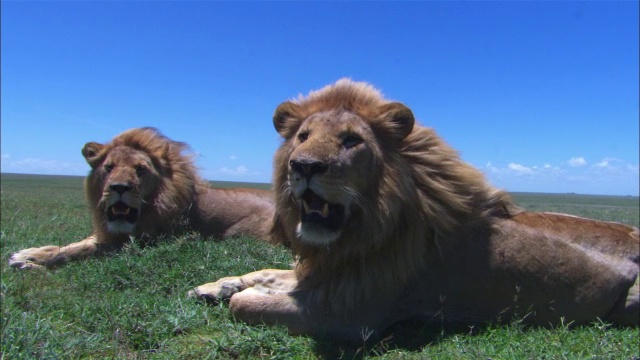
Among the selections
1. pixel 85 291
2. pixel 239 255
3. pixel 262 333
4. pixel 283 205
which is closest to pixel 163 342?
pixel 262 333

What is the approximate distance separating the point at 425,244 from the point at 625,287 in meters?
1.45

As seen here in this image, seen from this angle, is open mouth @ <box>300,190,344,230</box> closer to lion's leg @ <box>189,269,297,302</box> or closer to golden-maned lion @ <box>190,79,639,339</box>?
golden-maned lion @ <box>190,79,639,339</box>

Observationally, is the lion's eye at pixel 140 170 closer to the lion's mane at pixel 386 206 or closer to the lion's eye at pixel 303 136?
the lion's mane at pixel 386 206

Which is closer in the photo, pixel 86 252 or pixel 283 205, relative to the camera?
pixel 283 205

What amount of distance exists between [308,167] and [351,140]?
1.50 ft

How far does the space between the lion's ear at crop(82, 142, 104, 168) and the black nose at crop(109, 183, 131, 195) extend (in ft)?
2.13

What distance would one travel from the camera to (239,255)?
539 centimetres

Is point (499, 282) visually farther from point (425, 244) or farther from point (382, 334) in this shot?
point (382, 334)

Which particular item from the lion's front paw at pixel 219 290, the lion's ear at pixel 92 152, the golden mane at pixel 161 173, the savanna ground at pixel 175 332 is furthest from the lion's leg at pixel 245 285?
the lion's ear at pixel 92 152

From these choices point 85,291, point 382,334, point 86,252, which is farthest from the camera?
point 86,252

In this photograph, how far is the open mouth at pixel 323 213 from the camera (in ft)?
12.0

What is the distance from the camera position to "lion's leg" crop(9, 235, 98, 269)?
18.0 ft

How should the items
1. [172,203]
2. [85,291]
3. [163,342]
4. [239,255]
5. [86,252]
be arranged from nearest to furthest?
[163,342] → [85,291] → [239,255] → [86,252] → [172,203]

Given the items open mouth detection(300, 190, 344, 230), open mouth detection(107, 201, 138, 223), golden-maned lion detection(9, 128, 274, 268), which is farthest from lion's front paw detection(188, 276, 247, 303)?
open mouth detection(107, 201, 138, 223)
